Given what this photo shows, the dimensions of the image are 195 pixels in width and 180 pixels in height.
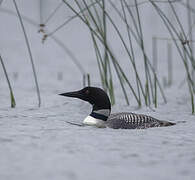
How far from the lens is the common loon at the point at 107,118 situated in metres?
4.16

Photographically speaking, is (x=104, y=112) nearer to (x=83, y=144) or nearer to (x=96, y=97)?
(x=96, y=97)

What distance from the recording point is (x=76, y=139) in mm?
3279

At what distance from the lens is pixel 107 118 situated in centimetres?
450

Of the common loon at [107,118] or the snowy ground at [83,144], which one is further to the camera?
the common loon at [107,118]

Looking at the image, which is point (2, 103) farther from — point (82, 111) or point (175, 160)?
point (175, 160)

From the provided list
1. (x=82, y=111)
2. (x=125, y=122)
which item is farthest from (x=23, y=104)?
(x=125, y=122)

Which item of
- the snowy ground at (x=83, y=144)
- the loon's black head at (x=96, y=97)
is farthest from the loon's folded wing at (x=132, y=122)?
the loon's black head at (x=96, y=97)

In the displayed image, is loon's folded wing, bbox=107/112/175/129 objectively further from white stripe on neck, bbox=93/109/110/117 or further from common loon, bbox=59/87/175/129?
white stripe on neck, bbox=93/109/110/117

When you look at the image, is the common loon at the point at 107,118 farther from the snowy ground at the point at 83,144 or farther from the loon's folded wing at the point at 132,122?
the snowy ground at the point at 83,144

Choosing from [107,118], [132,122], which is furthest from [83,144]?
[107,118]

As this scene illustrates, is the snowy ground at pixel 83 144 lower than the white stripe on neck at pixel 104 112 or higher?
lower

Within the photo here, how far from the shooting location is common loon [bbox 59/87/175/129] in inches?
164

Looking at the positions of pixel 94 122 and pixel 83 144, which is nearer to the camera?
pixel 83 144

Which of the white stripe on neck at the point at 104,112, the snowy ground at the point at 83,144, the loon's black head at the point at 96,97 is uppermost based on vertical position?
the loon's black head at the point at 96,97
